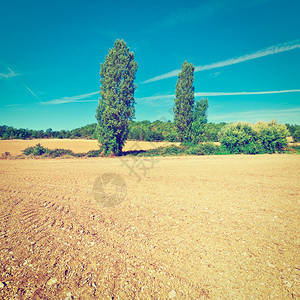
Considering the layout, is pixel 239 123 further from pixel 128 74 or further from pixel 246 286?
pixel 246 286

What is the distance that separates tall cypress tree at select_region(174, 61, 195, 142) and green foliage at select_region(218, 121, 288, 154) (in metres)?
9.08

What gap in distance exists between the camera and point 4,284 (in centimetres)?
264

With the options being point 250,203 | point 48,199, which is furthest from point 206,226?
point 48,199

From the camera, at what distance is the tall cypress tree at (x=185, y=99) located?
33781mm

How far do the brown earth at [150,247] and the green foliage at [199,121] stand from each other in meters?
26.7

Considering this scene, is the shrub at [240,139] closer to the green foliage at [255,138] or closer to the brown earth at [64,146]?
the green foliage at [255,138]

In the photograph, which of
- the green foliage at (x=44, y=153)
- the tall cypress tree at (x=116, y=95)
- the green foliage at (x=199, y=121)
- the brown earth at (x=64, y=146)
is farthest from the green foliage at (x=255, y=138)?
the green foliage at (x=44, y=153)

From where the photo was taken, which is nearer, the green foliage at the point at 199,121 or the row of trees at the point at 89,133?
the green foliage at the point at 199,121

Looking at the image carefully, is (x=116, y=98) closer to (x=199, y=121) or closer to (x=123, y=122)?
(x=123, y=122)

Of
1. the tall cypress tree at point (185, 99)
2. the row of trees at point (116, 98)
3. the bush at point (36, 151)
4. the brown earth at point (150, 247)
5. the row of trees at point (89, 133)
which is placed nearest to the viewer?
the brown earth at point (150, 247)

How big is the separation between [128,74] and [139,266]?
2464cm

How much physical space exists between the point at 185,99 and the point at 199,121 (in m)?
5.08

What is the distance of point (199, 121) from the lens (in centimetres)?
3331

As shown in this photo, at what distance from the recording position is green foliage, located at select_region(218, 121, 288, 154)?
24719 mm
